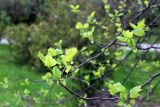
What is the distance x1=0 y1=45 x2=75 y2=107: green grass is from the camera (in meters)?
6.40

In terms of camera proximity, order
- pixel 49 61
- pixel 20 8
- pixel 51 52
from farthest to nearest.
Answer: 1. pixel 20 8
2. pixel 51 52
3. pixel 49 61

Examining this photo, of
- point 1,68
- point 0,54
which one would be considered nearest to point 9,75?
point 1,68

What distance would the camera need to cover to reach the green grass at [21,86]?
640 cm

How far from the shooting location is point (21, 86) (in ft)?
24.4

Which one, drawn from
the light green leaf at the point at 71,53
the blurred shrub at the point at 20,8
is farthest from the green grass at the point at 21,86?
the light green leaf at the point at 71,53

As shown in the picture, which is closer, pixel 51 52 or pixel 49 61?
pixel 49 61

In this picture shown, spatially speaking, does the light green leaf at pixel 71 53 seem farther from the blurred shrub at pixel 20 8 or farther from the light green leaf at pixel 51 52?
the blurred shrub at pixel 20 8

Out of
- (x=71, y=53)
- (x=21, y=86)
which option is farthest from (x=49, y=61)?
(x=21, y=86)

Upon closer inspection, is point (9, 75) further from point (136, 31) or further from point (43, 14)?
point (136, 31)

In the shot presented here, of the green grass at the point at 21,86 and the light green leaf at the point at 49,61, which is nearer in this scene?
the light green leaf at the point at 49,61

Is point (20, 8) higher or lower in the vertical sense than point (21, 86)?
higher

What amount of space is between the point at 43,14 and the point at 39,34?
11.3ft

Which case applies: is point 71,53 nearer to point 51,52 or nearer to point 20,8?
point 51,52

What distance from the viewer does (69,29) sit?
8523 mm
